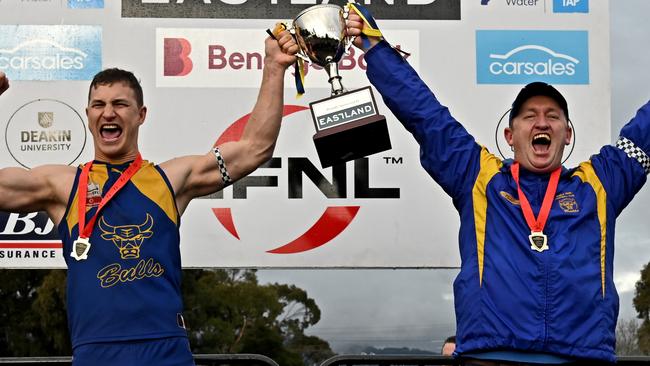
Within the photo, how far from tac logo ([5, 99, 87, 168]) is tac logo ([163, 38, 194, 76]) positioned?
0.63 metres

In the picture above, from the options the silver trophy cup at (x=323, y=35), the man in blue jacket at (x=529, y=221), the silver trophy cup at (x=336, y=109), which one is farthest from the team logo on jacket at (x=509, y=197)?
the silver trophy cup at (x=323, y=35)

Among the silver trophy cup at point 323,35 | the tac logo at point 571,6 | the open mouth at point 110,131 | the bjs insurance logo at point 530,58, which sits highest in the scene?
the tac logo at point 571,6

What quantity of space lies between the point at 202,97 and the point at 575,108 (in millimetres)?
2232

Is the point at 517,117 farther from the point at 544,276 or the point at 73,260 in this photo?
the point at 73,260

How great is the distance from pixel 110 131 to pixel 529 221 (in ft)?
5.16

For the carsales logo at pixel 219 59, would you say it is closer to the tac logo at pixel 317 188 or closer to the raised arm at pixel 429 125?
the tac logo at pixel 317 188

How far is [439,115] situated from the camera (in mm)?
3436

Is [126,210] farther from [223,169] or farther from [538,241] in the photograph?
[538,241]

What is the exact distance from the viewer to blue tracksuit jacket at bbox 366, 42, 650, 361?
308cm

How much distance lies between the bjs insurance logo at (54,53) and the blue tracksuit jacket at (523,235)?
2.44 meters

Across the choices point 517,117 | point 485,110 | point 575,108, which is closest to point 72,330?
point 517,117

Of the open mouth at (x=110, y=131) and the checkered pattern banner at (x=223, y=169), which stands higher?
the open mouth at (x=110, y=131)

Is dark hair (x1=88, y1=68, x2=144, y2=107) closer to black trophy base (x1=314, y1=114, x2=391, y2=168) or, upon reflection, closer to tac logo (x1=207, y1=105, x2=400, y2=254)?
black trophy base (x1=314, y1=114, x2=391, y2=168)

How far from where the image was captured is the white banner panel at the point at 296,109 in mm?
5336
